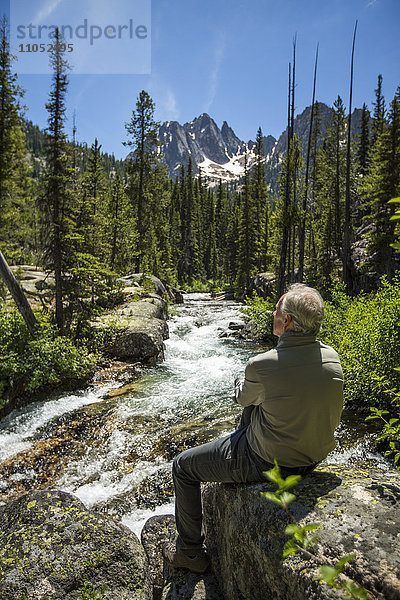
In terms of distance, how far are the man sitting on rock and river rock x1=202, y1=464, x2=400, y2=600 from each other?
7.5 inches

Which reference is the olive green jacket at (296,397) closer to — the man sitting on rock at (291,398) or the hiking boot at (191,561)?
the man sitting on rock at (291,398)

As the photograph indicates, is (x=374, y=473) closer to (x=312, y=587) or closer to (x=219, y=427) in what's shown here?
(x=312, y=587)

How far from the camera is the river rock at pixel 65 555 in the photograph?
103 inches

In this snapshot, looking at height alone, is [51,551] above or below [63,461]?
above

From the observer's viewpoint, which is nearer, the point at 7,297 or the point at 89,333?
the point at 89,333

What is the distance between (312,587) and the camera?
1583 millimetres

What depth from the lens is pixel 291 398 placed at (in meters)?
2.18

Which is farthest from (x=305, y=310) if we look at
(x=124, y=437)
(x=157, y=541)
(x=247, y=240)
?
(x=247, y=240)

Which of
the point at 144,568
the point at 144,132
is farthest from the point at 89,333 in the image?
the point at 144,132

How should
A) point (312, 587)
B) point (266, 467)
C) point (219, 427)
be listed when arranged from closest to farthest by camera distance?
point (312, 587)
point (266, 467)
point (219, 427)

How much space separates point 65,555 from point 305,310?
2.93m

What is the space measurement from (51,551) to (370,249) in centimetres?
1923

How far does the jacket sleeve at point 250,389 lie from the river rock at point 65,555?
2.03 meters

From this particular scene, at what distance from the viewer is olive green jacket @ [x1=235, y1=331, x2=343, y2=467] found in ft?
7.18
